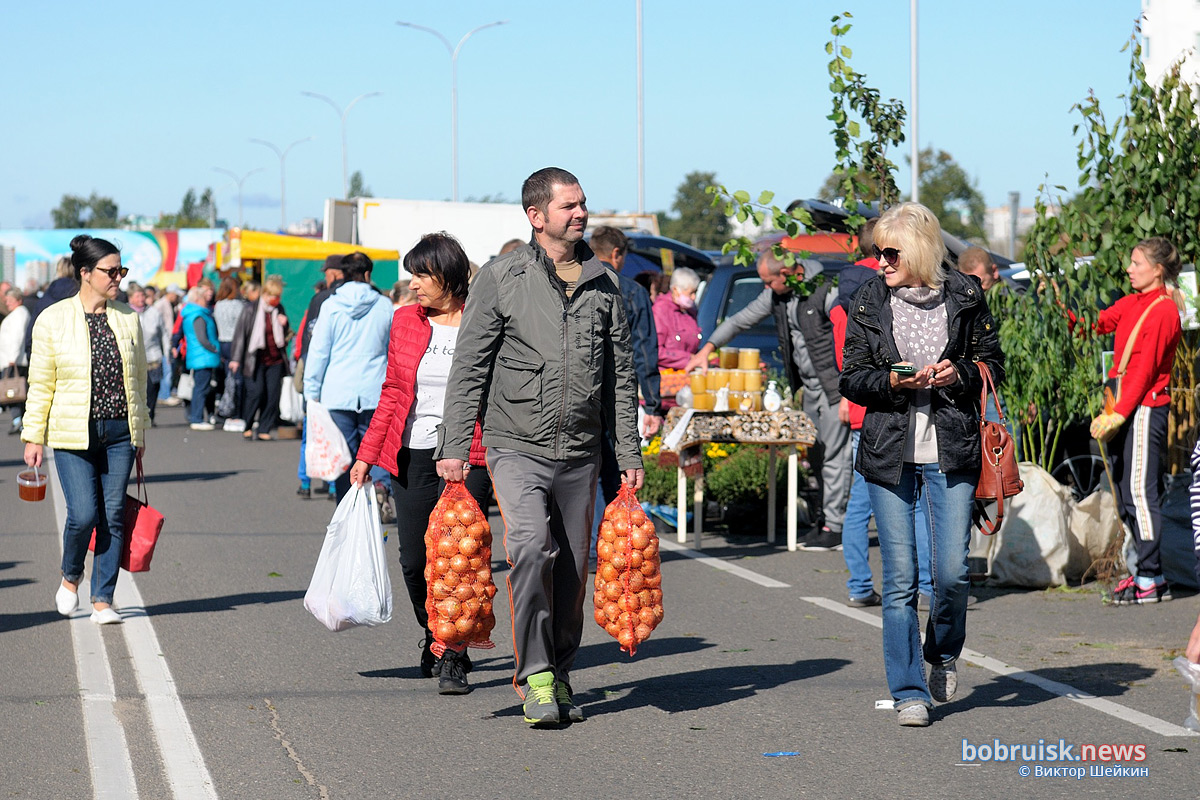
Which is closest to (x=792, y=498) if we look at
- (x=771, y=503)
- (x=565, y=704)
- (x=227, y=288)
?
(x=771, y=503)

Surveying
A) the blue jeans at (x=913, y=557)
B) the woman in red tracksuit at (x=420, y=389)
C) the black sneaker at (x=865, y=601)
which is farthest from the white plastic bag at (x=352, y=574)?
the black sneaker at (x=865, y=601)

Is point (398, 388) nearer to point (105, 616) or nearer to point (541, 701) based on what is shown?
point (541, 701)

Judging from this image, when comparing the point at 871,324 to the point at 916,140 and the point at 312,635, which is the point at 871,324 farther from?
the point at 916,140

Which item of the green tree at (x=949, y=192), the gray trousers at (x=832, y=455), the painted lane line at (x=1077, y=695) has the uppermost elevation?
the green tree at (x=949, y=192)

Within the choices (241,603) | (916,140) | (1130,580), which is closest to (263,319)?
(916,140)

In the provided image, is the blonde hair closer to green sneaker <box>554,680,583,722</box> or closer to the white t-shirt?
the white t-shirt

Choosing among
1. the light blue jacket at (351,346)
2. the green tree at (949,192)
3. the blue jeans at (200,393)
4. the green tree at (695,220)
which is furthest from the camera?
the green tree at (695,220)

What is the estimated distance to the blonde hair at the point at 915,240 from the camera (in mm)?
5598

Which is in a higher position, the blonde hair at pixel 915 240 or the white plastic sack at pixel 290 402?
the blonde hair at pixel 915 240

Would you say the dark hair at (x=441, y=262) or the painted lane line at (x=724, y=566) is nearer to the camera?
the dark hair at (x=441, y=262)

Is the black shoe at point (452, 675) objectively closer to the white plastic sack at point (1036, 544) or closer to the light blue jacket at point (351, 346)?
the white plastic sack at point (1036, 544)

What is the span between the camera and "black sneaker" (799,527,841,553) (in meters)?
10.6

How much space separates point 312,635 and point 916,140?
14.5 meters

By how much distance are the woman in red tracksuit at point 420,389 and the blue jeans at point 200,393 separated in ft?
51.6
